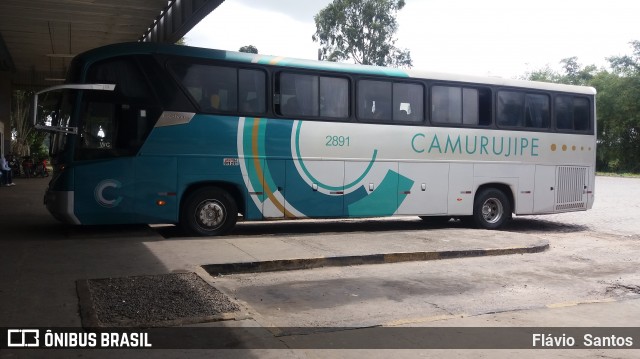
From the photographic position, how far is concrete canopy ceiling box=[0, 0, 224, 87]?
639 inches

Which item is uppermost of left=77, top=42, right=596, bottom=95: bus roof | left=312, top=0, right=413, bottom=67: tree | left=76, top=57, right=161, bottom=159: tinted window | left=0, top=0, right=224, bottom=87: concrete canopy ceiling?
left=312, top=0, right=413, bottom=67: tree

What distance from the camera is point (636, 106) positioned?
184ft

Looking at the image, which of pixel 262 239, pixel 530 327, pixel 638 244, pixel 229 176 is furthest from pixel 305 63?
pixel 638 244

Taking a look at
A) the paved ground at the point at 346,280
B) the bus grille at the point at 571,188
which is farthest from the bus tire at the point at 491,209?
the bus grille at the point at 571,188

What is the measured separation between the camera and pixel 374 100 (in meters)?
11.7

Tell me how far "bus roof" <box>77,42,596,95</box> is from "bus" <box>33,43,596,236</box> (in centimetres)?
3

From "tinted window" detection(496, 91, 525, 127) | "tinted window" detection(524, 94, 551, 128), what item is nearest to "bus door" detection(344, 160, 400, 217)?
"tinted window" detection(496, 91, 525, 127)

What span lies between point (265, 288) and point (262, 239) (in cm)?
290

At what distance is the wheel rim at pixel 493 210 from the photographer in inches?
527

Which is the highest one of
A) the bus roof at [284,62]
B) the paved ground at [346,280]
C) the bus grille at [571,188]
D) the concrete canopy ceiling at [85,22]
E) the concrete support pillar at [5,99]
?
the concrete canopy ceiling at [85,22]

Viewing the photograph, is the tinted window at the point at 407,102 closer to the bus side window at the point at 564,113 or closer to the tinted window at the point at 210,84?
the tinted window at the point at 210,84

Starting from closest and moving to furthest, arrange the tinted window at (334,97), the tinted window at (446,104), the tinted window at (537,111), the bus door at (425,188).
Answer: the tinted window at (334,97)
the bus door at (425,188)
the tinted window at (446,104)
the tinted window at (537,111)

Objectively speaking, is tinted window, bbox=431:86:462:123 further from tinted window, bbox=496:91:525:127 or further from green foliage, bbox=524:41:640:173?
green foliage, bbox=524:41:640:173

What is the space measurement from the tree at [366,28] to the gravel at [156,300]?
154 feet
